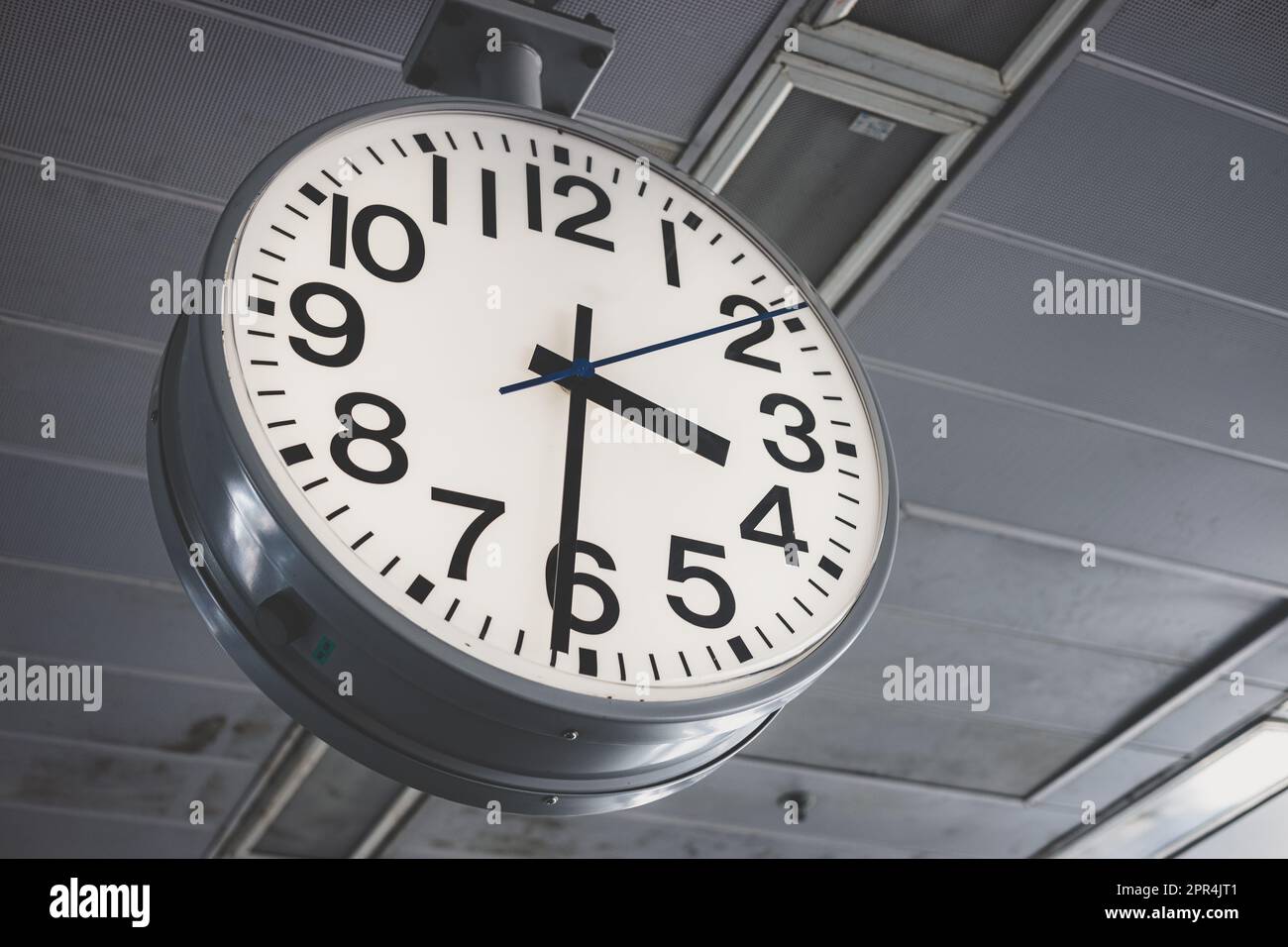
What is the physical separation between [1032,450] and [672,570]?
1990mm

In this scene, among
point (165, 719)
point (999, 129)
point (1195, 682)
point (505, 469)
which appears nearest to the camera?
point (505, 469)

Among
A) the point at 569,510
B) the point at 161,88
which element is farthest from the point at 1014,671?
the point at 569,510

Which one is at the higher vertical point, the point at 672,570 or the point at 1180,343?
the point at 1180,343

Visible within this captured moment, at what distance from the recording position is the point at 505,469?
4.21 ft

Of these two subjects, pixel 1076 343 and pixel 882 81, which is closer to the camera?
pixel 882 81

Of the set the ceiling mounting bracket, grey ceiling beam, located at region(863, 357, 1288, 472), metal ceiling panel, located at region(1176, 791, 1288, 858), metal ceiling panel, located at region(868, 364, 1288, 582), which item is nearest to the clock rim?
the ceiling mounting bracket

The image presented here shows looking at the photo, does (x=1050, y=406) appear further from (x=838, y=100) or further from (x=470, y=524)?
(x=470, y=524)

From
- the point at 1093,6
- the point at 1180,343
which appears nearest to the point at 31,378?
the point at 1093,6

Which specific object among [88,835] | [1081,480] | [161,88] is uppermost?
[161,88]

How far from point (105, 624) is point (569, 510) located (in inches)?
94.8

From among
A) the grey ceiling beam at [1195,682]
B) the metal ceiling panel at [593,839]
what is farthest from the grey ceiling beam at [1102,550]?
the metal ceiling panel at [593,839]

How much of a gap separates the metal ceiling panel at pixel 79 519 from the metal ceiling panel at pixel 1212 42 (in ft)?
6.98

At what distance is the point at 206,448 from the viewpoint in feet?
4.04

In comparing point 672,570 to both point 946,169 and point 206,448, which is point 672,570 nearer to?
point 206,448
